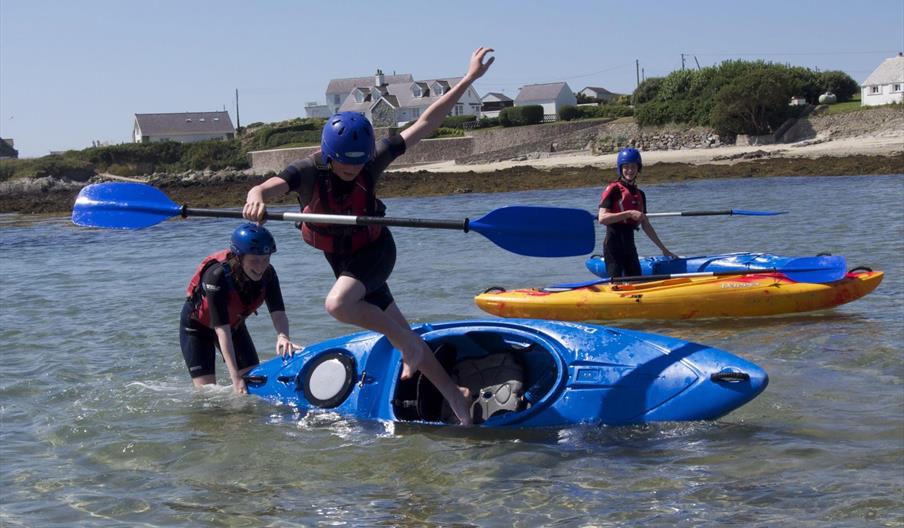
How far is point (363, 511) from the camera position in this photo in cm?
468

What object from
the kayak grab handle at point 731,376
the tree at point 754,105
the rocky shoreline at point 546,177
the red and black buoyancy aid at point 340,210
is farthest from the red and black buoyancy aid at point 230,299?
the tree at point 754,105

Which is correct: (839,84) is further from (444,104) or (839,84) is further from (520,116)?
(444,104)

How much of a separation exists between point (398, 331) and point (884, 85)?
47785 mm

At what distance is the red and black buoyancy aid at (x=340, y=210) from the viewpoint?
5.20 metres

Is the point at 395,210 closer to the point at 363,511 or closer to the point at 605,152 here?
the point at 605,152

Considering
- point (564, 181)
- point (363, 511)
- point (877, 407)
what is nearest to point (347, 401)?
point (363, 511)

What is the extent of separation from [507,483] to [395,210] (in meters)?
23.1

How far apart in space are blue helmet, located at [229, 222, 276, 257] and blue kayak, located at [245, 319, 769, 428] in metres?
0.75

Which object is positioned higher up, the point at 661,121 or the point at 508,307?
the point at 661,121

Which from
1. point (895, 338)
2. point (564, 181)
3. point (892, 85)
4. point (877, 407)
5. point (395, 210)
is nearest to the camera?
point (877, 407)

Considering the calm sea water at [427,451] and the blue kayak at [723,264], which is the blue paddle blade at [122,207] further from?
the blue kayak at [723,264]

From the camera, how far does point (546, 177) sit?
107 feet

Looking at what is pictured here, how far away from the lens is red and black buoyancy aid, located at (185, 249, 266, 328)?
6084 mm

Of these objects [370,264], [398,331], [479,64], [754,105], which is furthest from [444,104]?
[754,105]
